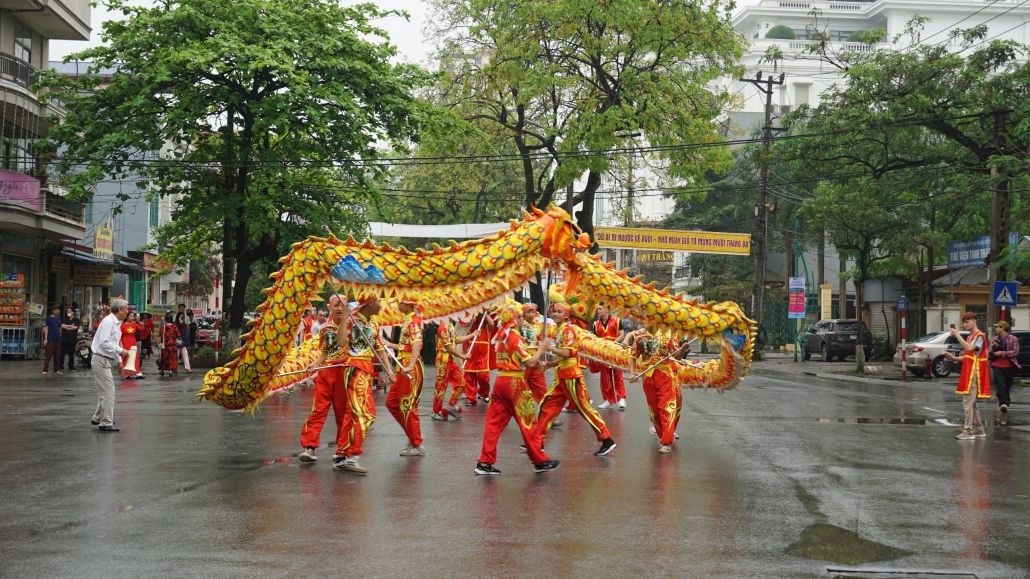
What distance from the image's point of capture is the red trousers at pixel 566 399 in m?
11.3

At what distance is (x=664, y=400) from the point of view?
40.2ft

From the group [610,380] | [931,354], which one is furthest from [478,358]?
[931,354]

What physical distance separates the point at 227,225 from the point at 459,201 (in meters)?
18.0

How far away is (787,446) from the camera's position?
500 inches

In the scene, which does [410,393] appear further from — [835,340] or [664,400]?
[835,340]

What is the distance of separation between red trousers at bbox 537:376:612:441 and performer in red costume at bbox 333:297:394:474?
1818 millimetres

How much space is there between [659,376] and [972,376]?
190 inches

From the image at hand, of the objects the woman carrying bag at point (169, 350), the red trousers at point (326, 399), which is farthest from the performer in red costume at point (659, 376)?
the woman carrying bag at point (169, 350)

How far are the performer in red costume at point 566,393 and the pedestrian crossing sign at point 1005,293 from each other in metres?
13.3

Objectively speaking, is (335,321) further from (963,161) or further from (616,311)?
(963,161)

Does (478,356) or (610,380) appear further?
(610,380)

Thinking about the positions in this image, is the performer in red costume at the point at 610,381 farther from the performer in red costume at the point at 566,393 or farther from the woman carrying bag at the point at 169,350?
the woman carrying bag at the point at 169,350

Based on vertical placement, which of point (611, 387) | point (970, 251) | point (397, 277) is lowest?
point (611, 387)

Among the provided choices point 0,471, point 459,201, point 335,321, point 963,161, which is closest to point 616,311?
point 335,321
